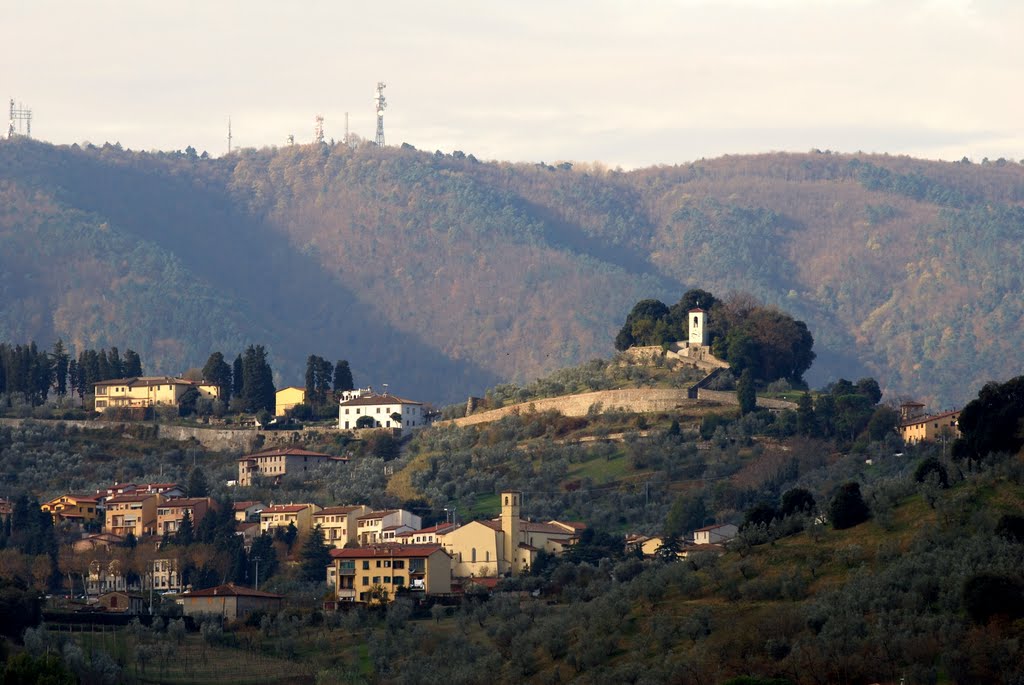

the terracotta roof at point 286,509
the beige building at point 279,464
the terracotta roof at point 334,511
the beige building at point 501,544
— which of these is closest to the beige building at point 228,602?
the beige building at point 501,544

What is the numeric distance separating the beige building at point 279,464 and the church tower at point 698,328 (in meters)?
20.2

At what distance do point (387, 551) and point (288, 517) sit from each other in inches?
671

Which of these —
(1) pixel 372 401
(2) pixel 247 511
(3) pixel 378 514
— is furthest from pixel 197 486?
(1) pixel 372 401

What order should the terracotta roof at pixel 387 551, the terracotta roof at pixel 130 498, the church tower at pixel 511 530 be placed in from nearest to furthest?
1. the terracotta roof at pixel 387 551
2. the church tower at pixel 511 530
3. the terracotta roof at pixel 130 498

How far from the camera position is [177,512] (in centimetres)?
10900

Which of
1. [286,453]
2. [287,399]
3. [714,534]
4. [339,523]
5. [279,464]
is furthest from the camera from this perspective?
[287,399]

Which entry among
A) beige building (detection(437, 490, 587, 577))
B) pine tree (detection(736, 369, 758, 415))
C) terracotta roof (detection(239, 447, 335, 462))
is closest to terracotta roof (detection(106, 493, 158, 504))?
terracotta roof (detection(239, 447, 335, 462))

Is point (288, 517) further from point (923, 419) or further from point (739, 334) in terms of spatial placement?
point (923, 419)

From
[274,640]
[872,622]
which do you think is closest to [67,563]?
[274,640]

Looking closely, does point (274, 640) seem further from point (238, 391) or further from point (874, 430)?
point (238, 391)

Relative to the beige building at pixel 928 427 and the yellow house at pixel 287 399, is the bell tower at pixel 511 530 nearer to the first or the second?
the beige building at pixel 928 427

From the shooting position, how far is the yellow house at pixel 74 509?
110562 mm

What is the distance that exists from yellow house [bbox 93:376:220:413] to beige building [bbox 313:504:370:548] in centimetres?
3081

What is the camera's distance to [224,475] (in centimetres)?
12344
